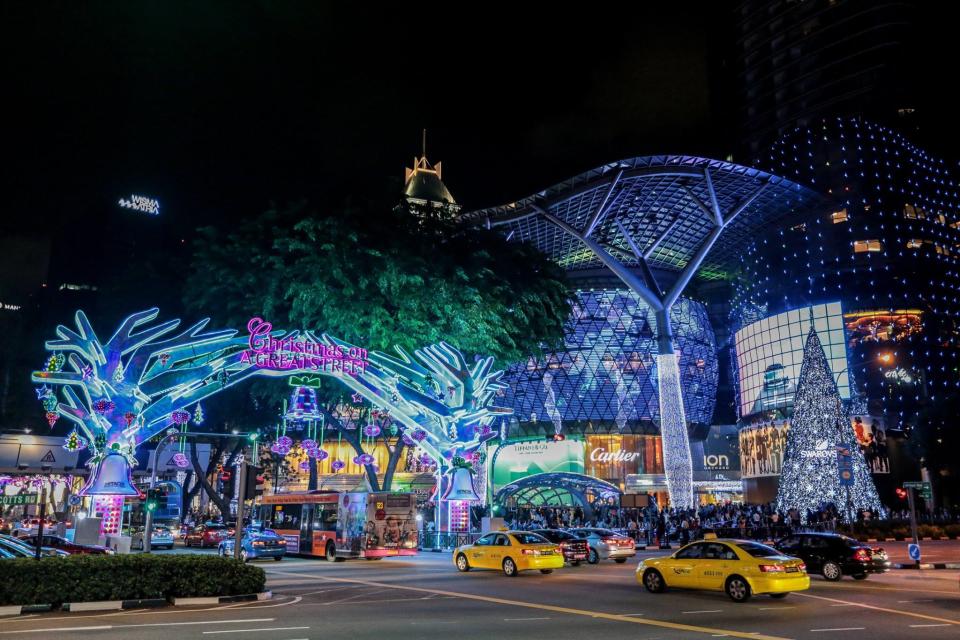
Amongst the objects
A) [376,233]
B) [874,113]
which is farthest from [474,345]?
[874,113]

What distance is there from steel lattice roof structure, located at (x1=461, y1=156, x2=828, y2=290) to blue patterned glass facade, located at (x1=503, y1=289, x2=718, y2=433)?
7246 millimetres

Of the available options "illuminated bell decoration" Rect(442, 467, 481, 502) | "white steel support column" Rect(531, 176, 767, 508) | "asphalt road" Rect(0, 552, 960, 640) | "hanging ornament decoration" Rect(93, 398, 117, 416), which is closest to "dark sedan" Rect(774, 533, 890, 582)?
"asphalt road" Rect(0, 552, 960, 640)

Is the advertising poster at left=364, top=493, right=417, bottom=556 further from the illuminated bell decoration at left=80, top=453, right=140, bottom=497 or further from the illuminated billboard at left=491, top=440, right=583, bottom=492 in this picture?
the illuminated billboard at left=491, top=440, right=583, bottom=492

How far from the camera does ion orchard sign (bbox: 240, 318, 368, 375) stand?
30438 mm

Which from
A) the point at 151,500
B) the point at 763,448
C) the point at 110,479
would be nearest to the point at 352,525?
the point at 151,500

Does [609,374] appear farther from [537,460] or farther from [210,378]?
[210,378]

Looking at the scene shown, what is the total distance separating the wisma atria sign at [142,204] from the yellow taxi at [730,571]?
132 metres

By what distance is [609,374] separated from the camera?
8094 centimetres

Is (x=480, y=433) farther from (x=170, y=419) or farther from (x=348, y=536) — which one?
(x=170, y=419)

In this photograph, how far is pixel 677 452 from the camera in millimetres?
46594

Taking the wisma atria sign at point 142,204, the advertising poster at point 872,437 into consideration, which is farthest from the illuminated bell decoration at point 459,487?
the wisma atria sign at point 142,204

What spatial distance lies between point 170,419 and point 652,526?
25.8 metres

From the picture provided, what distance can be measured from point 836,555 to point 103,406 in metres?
24.3

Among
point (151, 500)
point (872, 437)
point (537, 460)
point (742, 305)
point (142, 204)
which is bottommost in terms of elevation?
point (151, 500)
